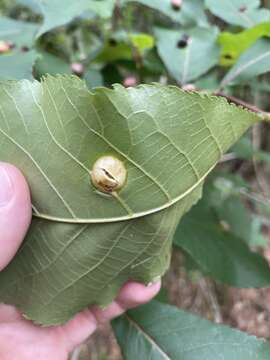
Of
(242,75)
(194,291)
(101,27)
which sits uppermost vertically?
(242,75)

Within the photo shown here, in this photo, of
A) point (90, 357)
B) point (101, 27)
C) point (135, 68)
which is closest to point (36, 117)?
point (135, 68)

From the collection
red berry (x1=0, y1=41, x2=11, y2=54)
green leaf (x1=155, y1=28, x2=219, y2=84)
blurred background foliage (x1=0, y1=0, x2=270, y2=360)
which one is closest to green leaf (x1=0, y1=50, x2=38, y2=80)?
blurred background foliage (x1=0, y1=0, x2=270, y2=360)

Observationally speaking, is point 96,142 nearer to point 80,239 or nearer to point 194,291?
point 80,239

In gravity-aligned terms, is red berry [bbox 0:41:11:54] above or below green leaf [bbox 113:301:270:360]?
above

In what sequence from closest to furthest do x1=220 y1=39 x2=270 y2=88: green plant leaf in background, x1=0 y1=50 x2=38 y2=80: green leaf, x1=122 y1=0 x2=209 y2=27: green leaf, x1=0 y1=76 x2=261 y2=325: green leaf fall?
1. x1=0 y1=76 x2=261 y2=325: green leaf
2. x1=0 y1=50 x2=38 y2=80: green leaf
3. x1=220 y1=39 x2=270 y2=88: green plant leaf in background
4. x1=122 y1=0 x2=209 y2=27: green leaf

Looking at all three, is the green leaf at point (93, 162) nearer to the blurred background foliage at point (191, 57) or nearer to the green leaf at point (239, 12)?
the blurred background foliage at point (191, 57)

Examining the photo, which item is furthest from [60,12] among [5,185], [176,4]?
[5,185]

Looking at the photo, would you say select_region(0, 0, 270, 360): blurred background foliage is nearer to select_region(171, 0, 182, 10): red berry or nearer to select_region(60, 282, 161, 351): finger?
select_region(171, 0, 182, 10): red berry
